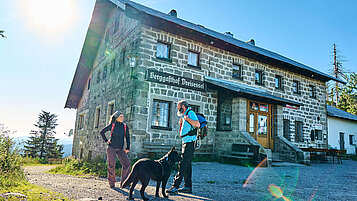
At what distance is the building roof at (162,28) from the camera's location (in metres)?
10.4

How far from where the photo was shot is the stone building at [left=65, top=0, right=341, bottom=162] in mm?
10141

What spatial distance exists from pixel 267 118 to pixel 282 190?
7647mm

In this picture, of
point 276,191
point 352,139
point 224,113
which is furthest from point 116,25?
point 352,139

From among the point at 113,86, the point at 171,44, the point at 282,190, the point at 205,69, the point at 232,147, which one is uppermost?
the point at 171,44

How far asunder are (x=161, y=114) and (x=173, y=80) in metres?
1.55

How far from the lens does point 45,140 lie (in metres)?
27.0

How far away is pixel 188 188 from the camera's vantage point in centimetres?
463

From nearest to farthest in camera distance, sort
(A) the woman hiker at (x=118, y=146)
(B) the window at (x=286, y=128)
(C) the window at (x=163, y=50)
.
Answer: (A) the woman hiker at (x=118, y=146)
(C) the window at (x=163, y=50)
(B) the window at (x=286, y=128)

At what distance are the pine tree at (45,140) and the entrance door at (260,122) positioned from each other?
22012 mm

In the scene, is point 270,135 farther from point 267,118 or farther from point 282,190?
point 282,190

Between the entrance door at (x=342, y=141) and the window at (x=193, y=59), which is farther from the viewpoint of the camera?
the entrance door at (x=342, y=141)

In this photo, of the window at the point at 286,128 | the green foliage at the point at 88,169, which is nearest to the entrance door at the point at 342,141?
the window at the point at 286,128

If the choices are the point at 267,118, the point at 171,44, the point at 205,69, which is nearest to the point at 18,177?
the point at 171,44

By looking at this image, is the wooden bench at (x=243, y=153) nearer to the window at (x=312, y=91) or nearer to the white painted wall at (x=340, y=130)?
the window at (x=312, y=91)
